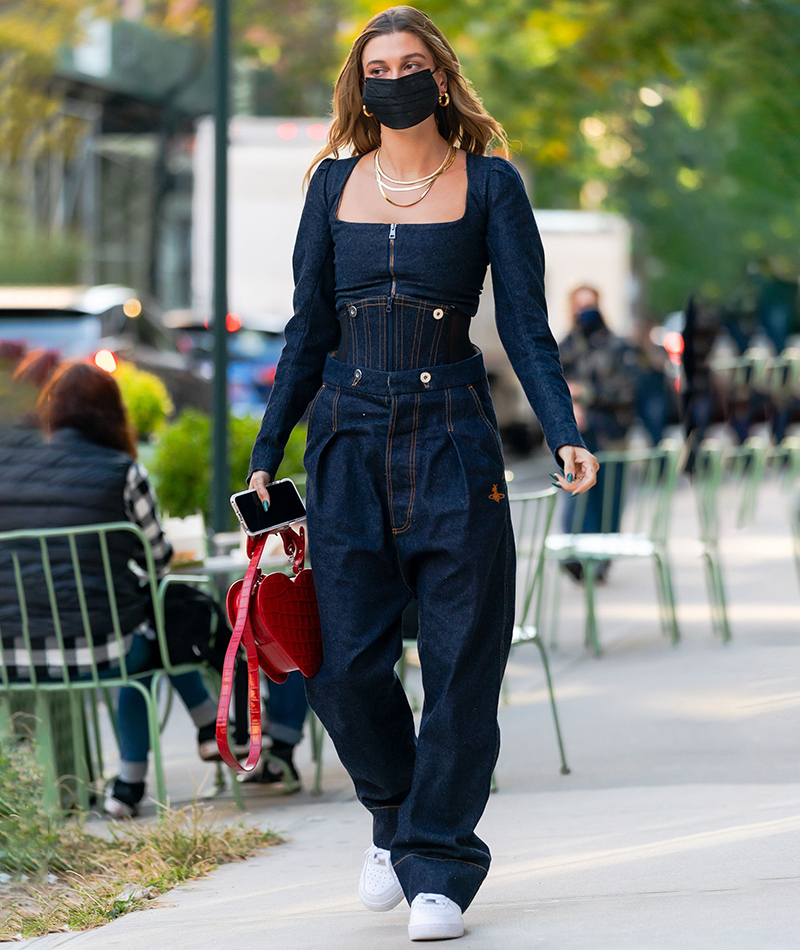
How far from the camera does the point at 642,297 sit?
32.9 metres

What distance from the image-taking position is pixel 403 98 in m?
3.36

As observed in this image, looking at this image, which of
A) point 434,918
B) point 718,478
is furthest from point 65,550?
point 718,478

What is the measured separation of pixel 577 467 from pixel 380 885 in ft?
3.43

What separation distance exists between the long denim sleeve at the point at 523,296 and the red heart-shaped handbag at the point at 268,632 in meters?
0.66

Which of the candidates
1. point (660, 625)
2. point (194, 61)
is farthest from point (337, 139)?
point (194, 61)

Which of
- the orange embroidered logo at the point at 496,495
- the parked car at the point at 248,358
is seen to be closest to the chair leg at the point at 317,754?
the orange embroidered logo at the point at 496,495

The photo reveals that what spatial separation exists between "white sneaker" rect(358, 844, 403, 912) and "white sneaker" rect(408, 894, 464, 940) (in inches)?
6.9

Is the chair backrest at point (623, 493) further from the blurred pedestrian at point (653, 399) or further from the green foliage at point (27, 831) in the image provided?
the green foliage at point (27, 831)

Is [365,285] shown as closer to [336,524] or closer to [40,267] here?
[336,524]

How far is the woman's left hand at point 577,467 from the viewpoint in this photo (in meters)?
3.23

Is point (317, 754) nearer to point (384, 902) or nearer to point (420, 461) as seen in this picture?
point (384, 902)

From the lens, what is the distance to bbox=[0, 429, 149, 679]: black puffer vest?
475 centimetres

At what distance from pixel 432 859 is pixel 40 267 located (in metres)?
25.4

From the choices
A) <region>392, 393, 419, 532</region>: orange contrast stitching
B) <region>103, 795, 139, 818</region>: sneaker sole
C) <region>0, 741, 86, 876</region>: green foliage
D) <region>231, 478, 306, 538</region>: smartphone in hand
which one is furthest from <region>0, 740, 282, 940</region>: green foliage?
<region>392, 393, 419, 532</region>: orange contrast stitching
